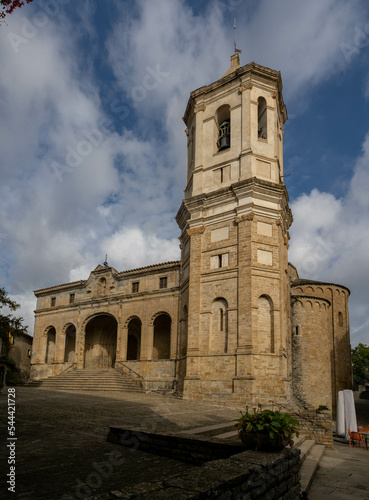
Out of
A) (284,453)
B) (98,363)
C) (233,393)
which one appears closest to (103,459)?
(284,453)

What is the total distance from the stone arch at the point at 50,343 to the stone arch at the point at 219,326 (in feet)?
60.3

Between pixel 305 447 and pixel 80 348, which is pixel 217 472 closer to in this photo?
pixel 305 447

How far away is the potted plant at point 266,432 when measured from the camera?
20.7 feet

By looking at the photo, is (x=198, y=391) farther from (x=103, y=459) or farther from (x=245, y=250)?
(x=103, y=459)

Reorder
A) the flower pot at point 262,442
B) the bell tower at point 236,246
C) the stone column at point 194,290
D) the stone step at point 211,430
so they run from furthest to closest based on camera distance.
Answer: the stone column at point 194,290, the bell tower at point 236,246, the stone step at point 211,430, the flower pot at point 262,442

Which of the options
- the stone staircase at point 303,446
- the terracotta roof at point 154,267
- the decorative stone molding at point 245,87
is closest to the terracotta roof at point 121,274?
the terracotta roof at point 154,267

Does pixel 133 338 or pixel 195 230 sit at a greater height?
pixel 195 230

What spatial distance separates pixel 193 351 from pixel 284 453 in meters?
14.1

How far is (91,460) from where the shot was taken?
6477mm

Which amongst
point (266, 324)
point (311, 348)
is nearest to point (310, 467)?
point (266, 324)

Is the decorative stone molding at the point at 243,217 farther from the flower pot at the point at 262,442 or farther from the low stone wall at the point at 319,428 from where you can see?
the flower pot at the point at 262,442

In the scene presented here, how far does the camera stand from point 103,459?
6617 millimetres

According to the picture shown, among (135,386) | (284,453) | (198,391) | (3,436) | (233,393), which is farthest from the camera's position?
(135,386)

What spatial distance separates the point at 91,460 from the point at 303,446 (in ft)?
25.2
